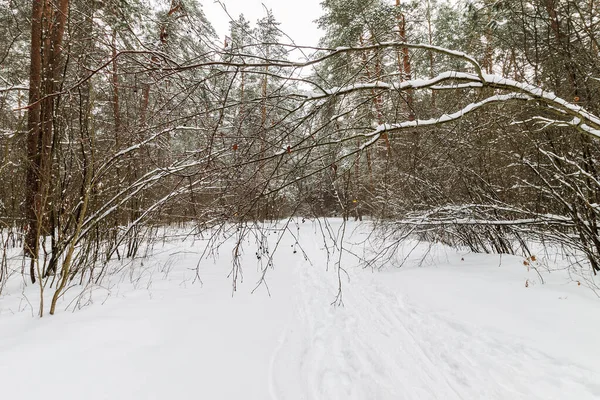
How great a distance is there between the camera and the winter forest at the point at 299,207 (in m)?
1.88

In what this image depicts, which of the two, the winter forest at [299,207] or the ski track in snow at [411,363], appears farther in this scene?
the ski track in snow at [411,363]

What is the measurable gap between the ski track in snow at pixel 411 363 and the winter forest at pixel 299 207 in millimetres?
20

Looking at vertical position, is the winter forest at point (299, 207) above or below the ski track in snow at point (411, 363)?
above

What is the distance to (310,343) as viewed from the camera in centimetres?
307

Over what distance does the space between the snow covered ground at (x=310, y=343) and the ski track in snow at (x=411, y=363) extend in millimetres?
13

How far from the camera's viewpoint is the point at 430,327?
3.30m

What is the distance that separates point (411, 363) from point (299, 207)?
2068 millimetres

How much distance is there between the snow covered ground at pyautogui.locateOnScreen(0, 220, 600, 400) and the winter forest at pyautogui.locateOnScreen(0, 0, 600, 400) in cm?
2

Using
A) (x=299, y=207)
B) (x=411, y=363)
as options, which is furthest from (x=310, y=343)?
(x=299, y=207)

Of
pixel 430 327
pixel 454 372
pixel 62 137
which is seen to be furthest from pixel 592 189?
pixel 62 137

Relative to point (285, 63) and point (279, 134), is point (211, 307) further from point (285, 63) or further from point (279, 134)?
point (285, 63)

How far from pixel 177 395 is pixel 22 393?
98 cm

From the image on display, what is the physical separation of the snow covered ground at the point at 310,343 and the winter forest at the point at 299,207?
0.02 metres

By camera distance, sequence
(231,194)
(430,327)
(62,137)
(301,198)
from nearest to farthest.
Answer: (301,198)
(231,194)
(430,327)
(62,137)
